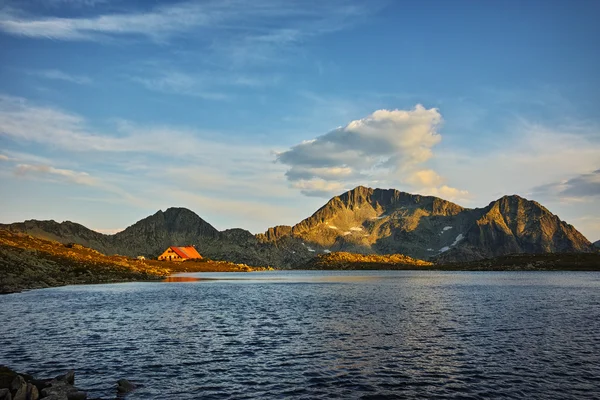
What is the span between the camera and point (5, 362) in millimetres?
33562

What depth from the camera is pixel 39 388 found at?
82.0 feet

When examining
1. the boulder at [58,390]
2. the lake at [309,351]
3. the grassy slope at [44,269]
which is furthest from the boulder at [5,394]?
the grassy slope at [44,269]

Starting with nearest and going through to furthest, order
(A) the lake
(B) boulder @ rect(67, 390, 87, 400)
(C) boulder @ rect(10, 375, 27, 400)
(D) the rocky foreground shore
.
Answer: (C) boulder @ rect(10, 375, 27, 400) < (D) the rocky foreground shore < (B) boulder @ rect(67, 390, 87, 400) < (A) the lake

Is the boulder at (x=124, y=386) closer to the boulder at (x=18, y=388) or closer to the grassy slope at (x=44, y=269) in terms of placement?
the boulder at (x=18, y=388)

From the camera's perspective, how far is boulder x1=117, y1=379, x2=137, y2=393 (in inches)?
1064

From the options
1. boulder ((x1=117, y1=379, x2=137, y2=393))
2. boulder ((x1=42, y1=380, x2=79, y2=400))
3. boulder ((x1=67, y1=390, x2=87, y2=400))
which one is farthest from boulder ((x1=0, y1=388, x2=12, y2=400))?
boulder ((x1=117, y1=379, x2=137, y2=393))

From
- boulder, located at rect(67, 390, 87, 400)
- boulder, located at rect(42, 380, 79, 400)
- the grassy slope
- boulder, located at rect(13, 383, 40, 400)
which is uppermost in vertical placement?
the grassy slope

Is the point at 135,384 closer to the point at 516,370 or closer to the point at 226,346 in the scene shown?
the point at 226,346

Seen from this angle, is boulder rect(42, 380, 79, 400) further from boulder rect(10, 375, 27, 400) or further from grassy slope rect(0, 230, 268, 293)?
grassy slope rect(0, 230, 268, 293)

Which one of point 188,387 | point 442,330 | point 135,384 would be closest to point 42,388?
point 135,384

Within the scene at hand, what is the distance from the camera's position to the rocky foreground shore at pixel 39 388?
22.5m

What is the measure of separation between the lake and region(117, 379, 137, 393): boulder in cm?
61

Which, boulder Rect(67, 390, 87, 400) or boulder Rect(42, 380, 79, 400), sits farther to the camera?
boulder Rect(67, 390, 87, 400)

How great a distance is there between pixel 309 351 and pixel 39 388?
22.9 m
